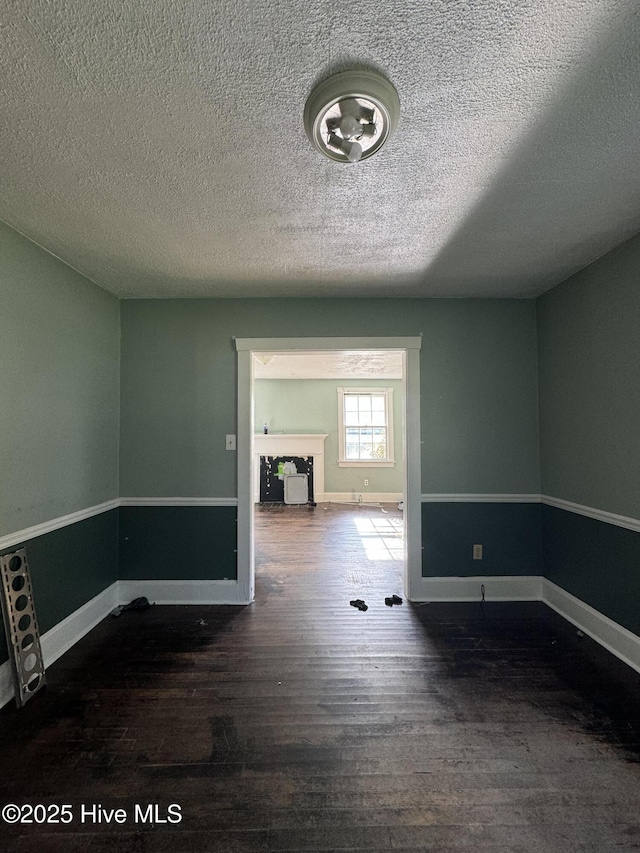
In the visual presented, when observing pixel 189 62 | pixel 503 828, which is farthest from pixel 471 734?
pixel 189 62

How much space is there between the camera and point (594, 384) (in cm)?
245

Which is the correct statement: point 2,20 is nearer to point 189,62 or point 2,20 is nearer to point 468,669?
point 189,62

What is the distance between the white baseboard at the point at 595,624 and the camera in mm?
2186

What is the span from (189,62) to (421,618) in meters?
3.19

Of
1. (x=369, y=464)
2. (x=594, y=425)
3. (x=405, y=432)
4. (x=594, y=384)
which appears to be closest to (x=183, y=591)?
(x=405, y=432)

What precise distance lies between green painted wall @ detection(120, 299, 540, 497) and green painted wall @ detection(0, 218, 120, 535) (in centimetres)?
25

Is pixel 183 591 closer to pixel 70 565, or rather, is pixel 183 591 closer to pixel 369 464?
pixel 70 565

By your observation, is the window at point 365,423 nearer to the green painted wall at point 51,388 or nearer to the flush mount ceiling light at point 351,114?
the green painted wall at point 51,388

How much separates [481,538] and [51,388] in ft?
10.7

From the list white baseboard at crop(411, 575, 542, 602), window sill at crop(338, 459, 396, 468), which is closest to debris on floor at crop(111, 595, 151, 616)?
white baseboard at crop(411, 575, 542, 602)

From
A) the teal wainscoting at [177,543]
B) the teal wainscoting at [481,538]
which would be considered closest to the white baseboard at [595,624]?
the teal wainscoting at [481,538]

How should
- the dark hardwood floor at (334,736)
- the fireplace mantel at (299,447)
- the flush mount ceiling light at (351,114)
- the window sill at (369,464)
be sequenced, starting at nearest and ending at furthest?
the flush mount ceiling light at (351,114), the dark hardwood floor at (334,736), the fireplace mantel at (299,447), the window sill at (369,464)

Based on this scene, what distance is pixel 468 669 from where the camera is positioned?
218 centimetres

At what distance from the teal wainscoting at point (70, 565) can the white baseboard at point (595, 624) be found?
3421 millimetres
